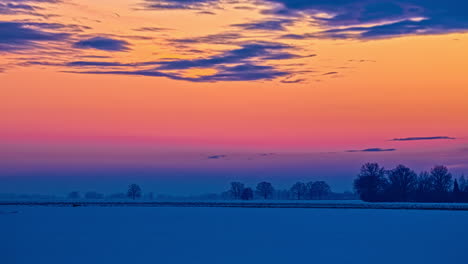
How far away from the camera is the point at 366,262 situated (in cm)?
2989

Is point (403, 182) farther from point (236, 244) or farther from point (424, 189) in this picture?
point (236, 244)

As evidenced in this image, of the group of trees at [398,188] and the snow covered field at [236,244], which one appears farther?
the group of trees at [398,188]

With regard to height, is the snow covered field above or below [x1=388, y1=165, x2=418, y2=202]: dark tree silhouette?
below

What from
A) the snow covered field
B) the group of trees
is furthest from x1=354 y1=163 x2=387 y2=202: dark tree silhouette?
the snow covered field

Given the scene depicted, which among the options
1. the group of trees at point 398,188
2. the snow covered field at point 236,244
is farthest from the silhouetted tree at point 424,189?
the snow covered field at point 236,244

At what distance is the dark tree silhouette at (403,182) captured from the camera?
152 metres

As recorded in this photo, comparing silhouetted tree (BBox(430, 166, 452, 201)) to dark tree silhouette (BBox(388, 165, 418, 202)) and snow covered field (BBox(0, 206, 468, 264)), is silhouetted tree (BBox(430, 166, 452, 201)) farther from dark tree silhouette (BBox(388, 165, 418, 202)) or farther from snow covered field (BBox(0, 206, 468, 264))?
snow covered field (BBox(0, 206, 468, 264))

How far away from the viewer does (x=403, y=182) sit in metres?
156

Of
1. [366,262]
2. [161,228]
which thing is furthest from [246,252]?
[161,228]

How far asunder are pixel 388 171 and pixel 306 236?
382 ft

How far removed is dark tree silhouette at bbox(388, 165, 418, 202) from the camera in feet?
500

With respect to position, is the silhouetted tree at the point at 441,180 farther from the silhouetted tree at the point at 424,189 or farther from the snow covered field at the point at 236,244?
the snow covered field at the point at 236,244

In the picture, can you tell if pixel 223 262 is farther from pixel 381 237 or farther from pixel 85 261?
pixel 381 237

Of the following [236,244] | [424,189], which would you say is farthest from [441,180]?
[236,244]
